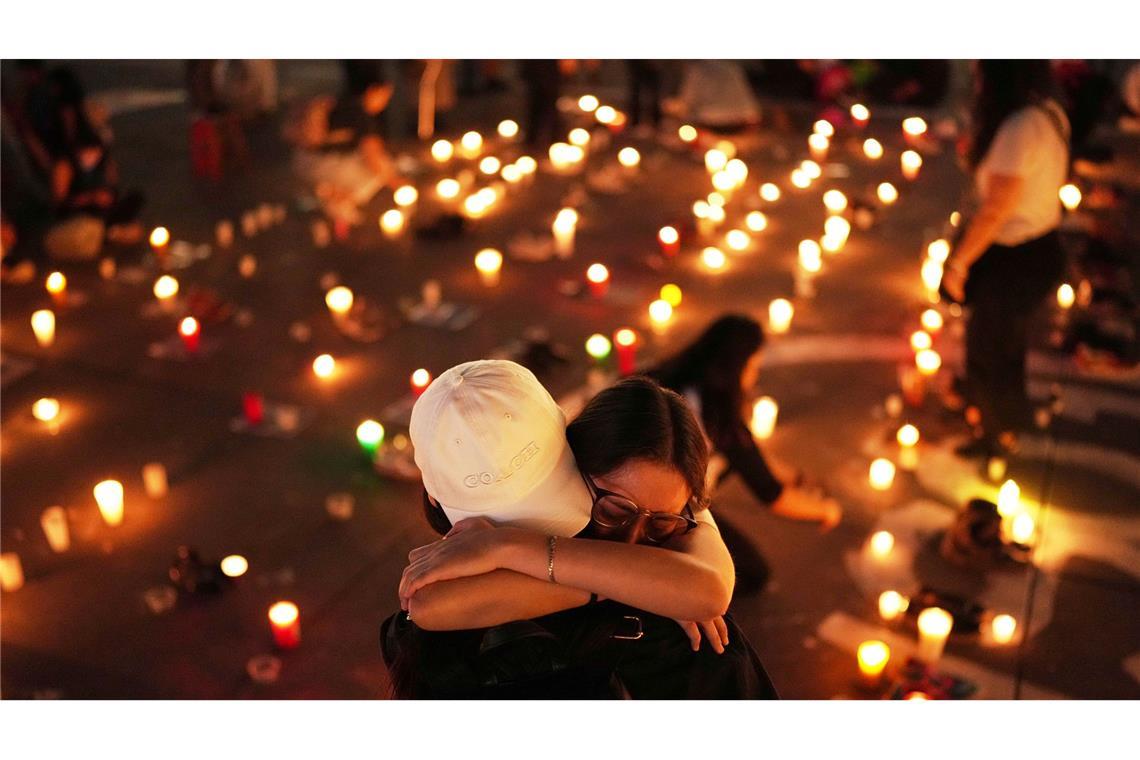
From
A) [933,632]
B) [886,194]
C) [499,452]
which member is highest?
[499,452]

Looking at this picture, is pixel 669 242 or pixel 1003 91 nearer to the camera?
pixel 1003 91

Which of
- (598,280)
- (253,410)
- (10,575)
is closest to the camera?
(10,575)

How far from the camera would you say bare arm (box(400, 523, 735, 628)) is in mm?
1717

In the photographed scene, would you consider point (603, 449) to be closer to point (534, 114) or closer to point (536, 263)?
point (536, 263)

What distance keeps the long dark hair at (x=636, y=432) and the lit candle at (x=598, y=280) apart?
430 centimetres

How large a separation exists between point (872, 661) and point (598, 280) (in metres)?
3.05

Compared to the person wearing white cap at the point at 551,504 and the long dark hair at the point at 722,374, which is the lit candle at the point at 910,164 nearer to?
the long dark hair at the point at 722,374

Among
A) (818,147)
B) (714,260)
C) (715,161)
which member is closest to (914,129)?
(818,147)

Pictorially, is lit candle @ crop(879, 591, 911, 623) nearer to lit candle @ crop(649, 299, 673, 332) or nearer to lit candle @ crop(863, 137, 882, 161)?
lit candle @ crop(649, 299, 673, 332)

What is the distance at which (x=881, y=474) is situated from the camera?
14.9 ft

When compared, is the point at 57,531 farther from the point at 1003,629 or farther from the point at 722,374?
the point at 1003,629

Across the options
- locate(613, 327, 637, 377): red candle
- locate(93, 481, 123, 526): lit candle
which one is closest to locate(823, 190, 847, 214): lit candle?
locate(613, 327, 637, 377): red candle

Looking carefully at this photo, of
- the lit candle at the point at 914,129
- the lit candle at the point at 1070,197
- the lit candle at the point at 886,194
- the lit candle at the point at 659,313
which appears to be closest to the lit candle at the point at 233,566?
the lit candle at the point at 659,313

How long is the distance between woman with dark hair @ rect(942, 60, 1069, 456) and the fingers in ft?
8.99
